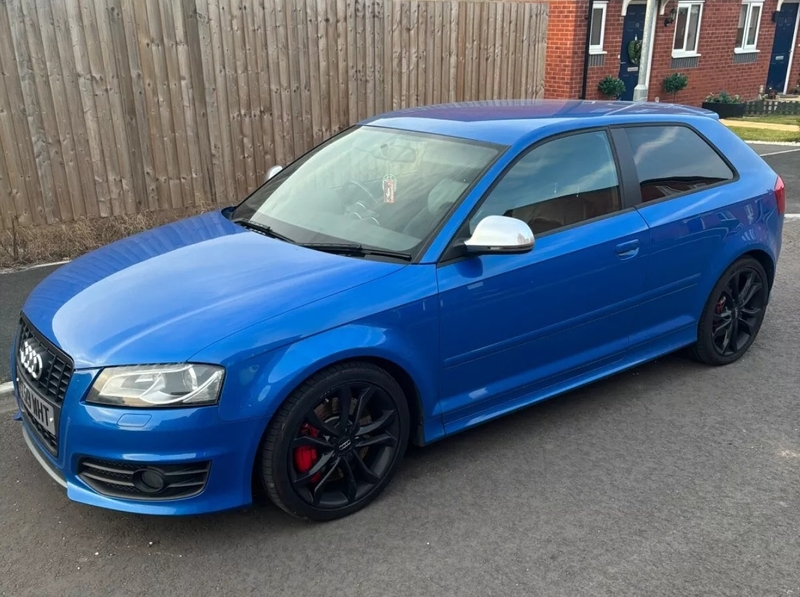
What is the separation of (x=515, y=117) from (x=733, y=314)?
1978 millimetres

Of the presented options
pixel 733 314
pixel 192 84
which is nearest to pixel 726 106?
pixel 192 84

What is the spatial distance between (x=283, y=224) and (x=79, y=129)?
4.02 metres

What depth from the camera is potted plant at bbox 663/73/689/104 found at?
1722cm

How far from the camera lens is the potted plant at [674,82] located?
17.2 meters

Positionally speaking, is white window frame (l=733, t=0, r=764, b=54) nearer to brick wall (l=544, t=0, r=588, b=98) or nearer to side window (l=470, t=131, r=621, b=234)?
brick wall (l=544, t=0, r=588, b=98)

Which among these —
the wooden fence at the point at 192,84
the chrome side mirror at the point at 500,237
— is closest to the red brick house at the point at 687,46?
the wooden fence at the point at 192,84

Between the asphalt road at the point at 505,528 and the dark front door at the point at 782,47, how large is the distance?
→ 20.3 meters

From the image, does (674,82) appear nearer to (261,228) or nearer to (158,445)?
(261,228)

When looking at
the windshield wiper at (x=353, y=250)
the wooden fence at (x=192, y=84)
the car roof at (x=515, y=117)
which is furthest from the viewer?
the wooden fence at (x=192, y=84)

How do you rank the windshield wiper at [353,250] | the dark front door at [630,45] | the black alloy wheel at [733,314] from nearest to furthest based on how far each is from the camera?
the windshield wiper at [353,250]
the black alloy wheel at [733,314]
the dark front door at [630,45]

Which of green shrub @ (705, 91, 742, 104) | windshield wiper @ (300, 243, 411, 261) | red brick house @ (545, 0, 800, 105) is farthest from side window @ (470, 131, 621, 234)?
green shrub @ (705, 91, 742, 104)

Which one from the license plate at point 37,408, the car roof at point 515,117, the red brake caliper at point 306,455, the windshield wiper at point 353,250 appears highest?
the car roof at point 515,117

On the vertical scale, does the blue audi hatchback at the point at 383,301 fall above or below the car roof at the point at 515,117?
below

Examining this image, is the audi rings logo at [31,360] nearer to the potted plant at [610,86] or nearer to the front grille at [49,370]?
the front grille at [49,370]
